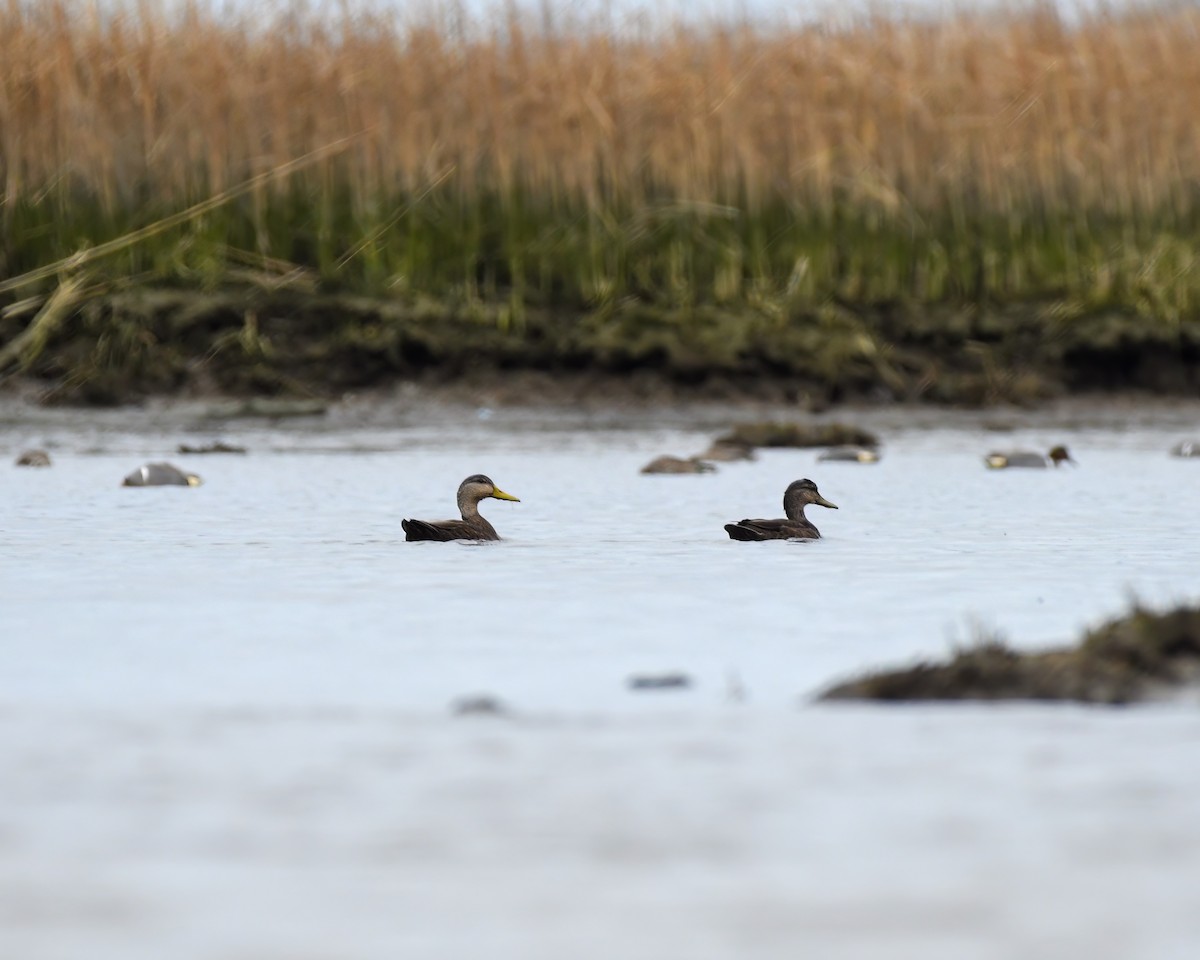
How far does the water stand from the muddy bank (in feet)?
20.1

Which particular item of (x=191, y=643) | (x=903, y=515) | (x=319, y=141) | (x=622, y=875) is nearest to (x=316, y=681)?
(x=191, y=643)

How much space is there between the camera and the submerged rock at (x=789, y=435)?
11.7 metres

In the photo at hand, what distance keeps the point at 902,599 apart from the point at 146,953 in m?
3.38

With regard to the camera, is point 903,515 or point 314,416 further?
point 314,416

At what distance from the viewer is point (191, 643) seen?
505cm

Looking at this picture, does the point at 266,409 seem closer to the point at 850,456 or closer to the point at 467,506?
the point at 850,456

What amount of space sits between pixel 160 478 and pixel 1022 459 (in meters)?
3.95

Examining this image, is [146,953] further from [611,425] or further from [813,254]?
[813,254]

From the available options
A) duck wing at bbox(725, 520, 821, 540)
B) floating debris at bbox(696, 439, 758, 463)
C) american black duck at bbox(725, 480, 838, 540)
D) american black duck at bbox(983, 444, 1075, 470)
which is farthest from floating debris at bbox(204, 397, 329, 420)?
duck wing at bbox(725, 520, 821, 540)

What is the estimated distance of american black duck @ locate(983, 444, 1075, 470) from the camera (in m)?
10.3

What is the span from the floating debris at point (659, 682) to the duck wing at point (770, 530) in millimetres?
2710

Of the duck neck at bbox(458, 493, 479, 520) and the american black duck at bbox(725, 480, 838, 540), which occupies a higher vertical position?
the duck neck at bbox(458, 493, 479, 520)

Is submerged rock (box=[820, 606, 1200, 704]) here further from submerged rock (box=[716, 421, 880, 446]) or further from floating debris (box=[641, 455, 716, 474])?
submerged rock (box=[716, 421, 880, 446])

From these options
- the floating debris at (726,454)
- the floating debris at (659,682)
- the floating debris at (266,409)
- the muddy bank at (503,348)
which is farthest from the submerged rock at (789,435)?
the floating debris at (659,682)
